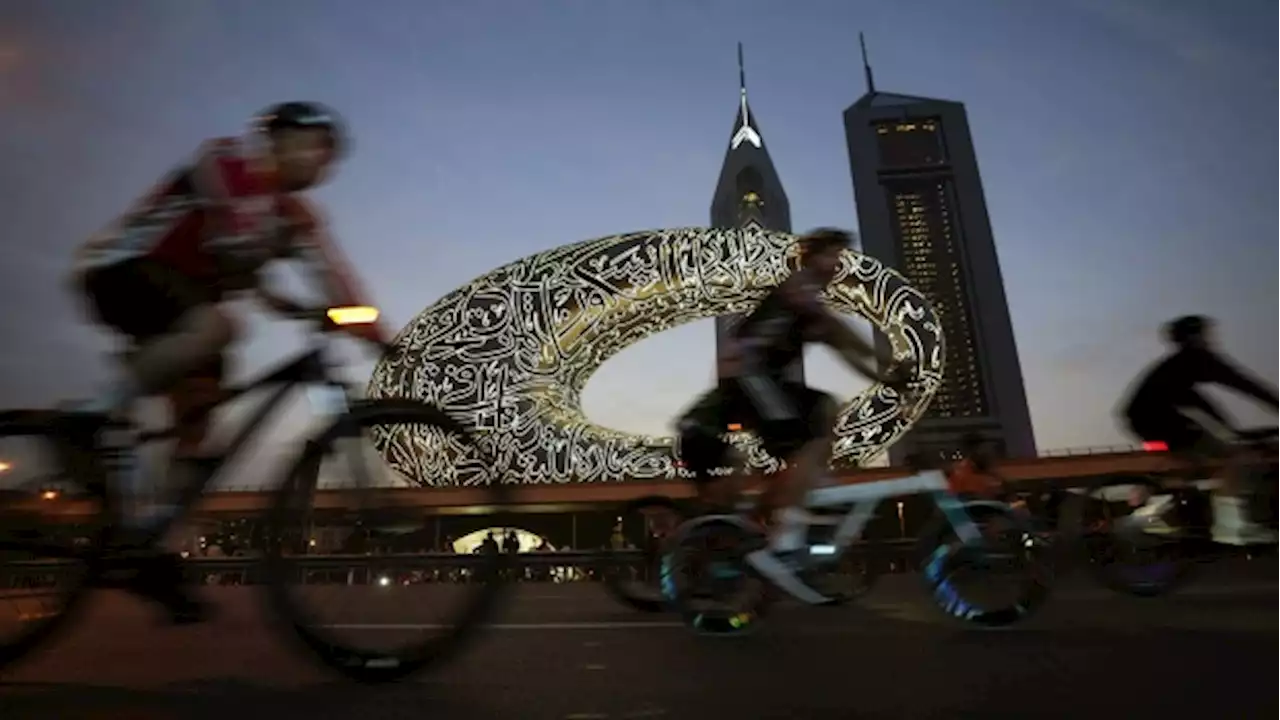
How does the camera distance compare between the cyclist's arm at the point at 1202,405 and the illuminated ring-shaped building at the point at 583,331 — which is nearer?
the cyclist's arm at the point at 1202,405

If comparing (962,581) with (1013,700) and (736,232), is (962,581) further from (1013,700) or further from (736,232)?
(736,232)

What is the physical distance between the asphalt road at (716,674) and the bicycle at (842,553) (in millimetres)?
126

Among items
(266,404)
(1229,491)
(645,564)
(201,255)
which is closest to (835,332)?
(645,564)

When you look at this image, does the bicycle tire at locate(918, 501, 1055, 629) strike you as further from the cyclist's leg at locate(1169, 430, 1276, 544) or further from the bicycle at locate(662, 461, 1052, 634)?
the cyclist's leg at locate(1169, 430, 1276, 544)

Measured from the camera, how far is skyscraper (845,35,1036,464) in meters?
119

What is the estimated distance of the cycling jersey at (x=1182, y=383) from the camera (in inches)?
182

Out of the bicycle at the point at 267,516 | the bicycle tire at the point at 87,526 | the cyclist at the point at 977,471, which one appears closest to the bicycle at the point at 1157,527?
the cyclist at the point at 977,471

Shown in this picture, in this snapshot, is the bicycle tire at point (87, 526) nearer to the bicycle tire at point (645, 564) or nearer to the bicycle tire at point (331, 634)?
the bicycle tire at point (331, 634)

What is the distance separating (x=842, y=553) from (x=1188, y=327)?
2.87 metres

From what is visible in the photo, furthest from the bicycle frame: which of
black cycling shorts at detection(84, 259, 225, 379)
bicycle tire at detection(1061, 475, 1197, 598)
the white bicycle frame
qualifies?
bicycle tire at detection(1061, 475, 1197, 598)

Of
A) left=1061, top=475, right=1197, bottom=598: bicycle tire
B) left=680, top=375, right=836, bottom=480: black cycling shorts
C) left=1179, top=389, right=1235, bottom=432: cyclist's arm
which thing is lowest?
left=1061, top=475, right=1197, bottom=598: bicycle tire

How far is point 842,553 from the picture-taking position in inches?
137

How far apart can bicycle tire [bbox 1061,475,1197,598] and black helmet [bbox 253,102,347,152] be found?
4469 mm

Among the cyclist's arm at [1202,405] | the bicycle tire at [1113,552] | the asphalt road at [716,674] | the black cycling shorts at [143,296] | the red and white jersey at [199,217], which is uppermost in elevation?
the red and white jersey at [199,217]
